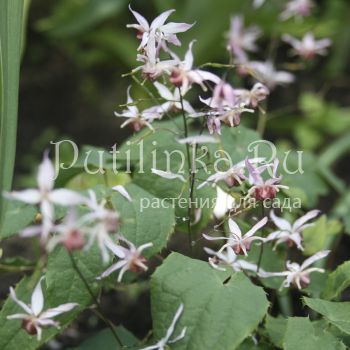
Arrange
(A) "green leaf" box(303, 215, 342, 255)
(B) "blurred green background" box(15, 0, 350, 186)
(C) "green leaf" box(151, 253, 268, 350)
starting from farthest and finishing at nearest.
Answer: (B) "blurred green background" box(15, 0, 350, 186)
(A) "green leaf" box(303, 215, 342, 255)
(C) "green leaf" box(151, 253, 268, 350)

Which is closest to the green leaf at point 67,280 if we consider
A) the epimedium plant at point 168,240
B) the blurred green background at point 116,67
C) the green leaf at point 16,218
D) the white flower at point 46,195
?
the epimedium plant at point 168,240

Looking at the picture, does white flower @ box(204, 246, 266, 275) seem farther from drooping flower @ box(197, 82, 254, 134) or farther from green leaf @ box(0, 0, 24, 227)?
green leaf @ box(0, 0, 24, 227)

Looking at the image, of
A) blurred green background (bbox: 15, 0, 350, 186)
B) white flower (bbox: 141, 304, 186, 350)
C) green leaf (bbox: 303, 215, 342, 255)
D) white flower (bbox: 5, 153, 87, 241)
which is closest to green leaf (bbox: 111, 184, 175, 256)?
white flower (bbox: 141, 304, 186, 350)

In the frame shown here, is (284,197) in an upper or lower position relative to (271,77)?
lower

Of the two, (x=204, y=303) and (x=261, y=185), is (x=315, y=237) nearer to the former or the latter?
(x=261, y=185)

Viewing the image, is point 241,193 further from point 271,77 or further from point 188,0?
point 188,0

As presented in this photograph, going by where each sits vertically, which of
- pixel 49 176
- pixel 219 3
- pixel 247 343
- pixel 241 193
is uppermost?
pixel 219 3

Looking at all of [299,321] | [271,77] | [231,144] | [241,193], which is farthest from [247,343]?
[271,77]

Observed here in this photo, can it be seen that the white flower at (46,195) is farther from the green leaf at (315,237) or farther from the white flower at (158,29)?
the green leaf at (315,237)
